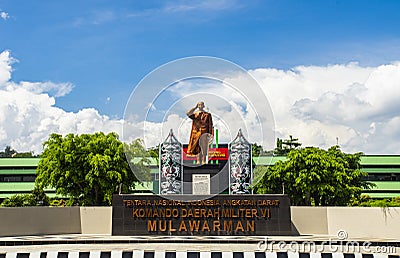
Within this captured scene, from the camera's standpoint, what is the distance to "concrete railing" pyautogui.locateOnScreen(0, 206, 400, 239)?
14.7m

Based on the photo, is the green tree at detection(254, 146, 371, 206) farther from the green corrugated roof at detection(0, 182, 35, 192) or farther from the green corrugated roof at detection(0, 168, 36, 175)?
the green corrugated roof at detection(0, 168, 36, 175)

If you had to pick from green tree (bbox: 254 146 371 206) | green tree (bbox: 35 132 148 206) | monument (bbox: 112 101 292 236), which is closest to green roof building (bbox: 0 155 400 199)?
green tree (bbox: 254 146 371 206)

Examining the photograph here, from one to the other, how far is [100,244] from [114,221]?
8.63 ft

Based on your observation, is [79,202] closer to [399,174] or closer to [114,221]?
[114,221]

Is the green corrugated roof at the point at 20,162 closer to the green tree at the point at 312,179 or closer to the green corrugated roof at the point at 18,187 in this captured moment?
the green corrugated roof at the point at 18,187

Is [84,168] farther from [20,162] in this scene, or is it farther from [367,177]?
[367,177]

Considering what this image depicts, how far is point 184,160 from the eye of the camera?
16594 mm

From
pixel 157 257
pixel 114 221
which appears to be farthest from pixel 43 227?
pixel 157 257

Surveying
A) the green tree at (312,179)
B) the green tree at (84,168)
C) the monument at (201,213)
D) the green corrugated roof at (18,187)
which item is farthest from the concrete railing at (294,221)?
the green corrugated roof at (18,187)

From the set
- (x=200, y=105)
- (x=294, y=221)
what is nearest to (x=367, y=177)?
(x=294, y=221)

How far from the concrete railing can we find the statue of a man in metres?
3.82

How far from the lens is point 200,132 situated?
47.2 ft

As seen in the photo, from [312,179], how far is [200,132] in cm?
922

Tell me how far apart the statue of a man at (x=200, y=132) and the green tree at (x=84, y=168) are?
621 cm
